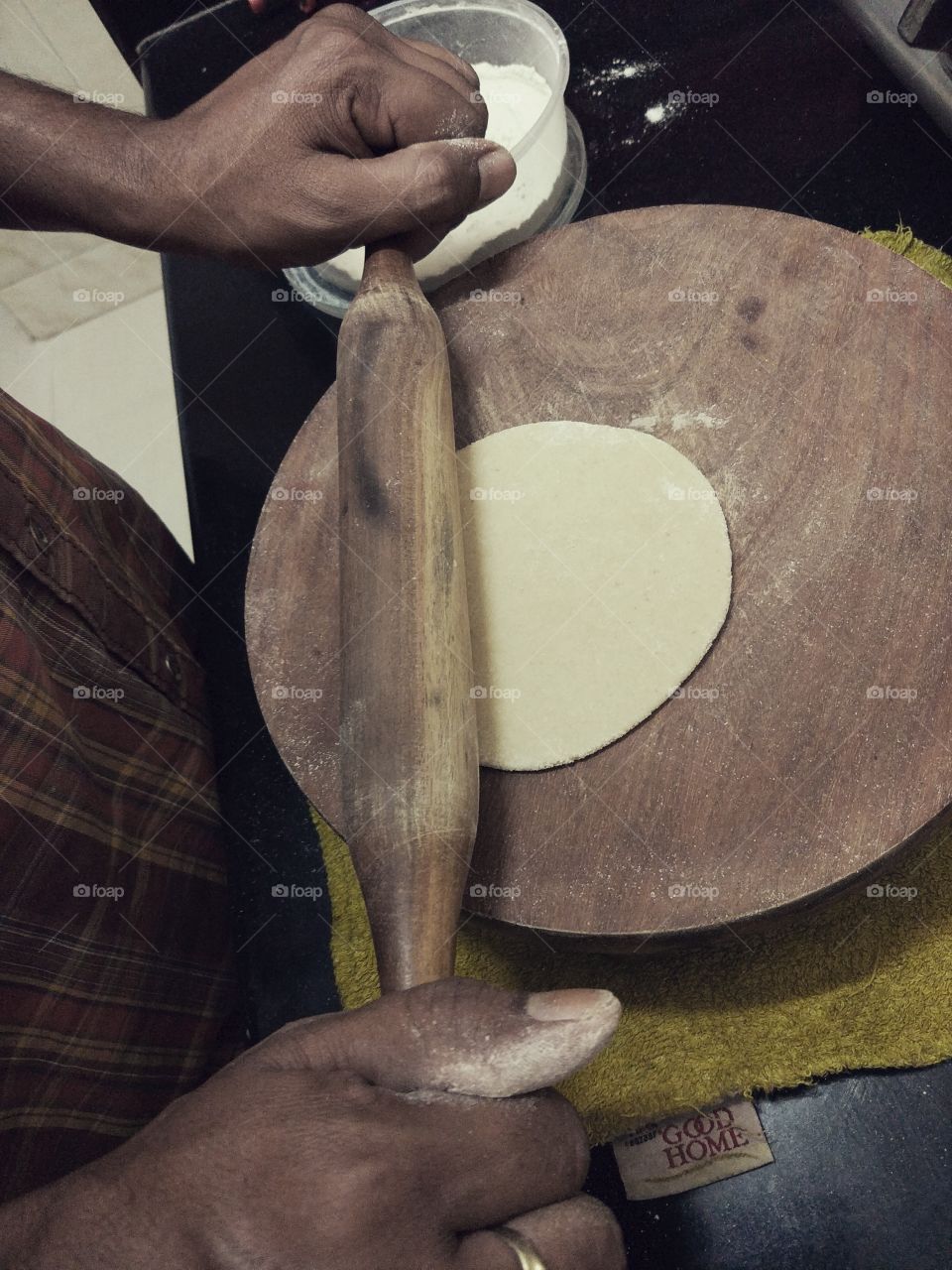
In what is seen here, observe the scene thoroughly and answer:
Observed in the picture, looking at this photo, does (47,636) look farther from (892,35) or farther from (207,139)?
(892,35)

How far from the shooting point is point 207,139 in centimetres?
107

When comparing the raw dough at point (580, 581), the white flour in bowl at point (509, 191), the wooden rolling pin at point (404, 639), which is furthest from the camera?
the white flour in bowl at point (509, 191)

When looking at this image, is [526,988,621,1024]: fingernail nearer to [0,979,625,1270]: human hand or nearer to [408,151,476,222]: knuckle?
[0,979,625,1270]: human hand

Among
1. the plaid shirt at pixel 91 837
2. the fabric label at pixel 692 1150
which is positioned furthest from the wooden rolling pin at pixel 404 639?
the fabric label at pixel 692 1150

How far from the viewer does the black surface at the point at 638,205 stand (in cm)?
107

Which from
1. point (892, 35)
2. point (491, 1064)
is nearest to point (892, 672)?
point (491, 1064)

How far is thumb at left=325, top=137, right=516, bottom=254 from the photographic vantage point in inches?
41.2

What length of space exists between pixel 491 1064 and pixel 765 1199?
0.63 meters

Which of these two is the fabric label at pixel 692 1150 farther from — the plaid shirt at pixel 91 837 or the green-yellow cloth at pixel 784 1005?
the plaid shirt at pixel 91 837

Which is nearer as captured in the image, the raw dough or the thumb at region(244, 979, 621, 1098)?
the thumb at region(244, 979, 621, 1098)

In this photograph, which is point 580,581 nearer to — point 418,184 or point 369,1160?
point 418,184

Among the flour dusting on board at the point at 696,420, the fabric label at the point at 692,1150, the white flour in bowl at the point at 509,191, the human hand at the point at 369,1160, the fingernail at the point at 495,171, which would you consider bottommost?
the fabric label at the point at 692,1150

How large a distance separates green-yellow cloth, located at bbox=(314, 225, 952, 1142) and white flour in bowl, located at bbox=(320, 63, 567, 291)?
39.1 inches

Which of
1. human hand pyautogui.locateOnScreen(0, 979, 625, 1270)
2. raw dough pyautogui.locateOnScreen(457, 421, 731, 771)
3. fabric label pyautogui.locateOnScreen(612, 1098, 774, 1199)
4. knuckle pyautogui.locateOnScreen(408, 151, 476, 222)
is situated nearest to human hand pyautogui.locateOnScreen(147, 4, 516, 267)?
knuckle pyautogui.locateOnScreen(408, 151, 476, 222)
